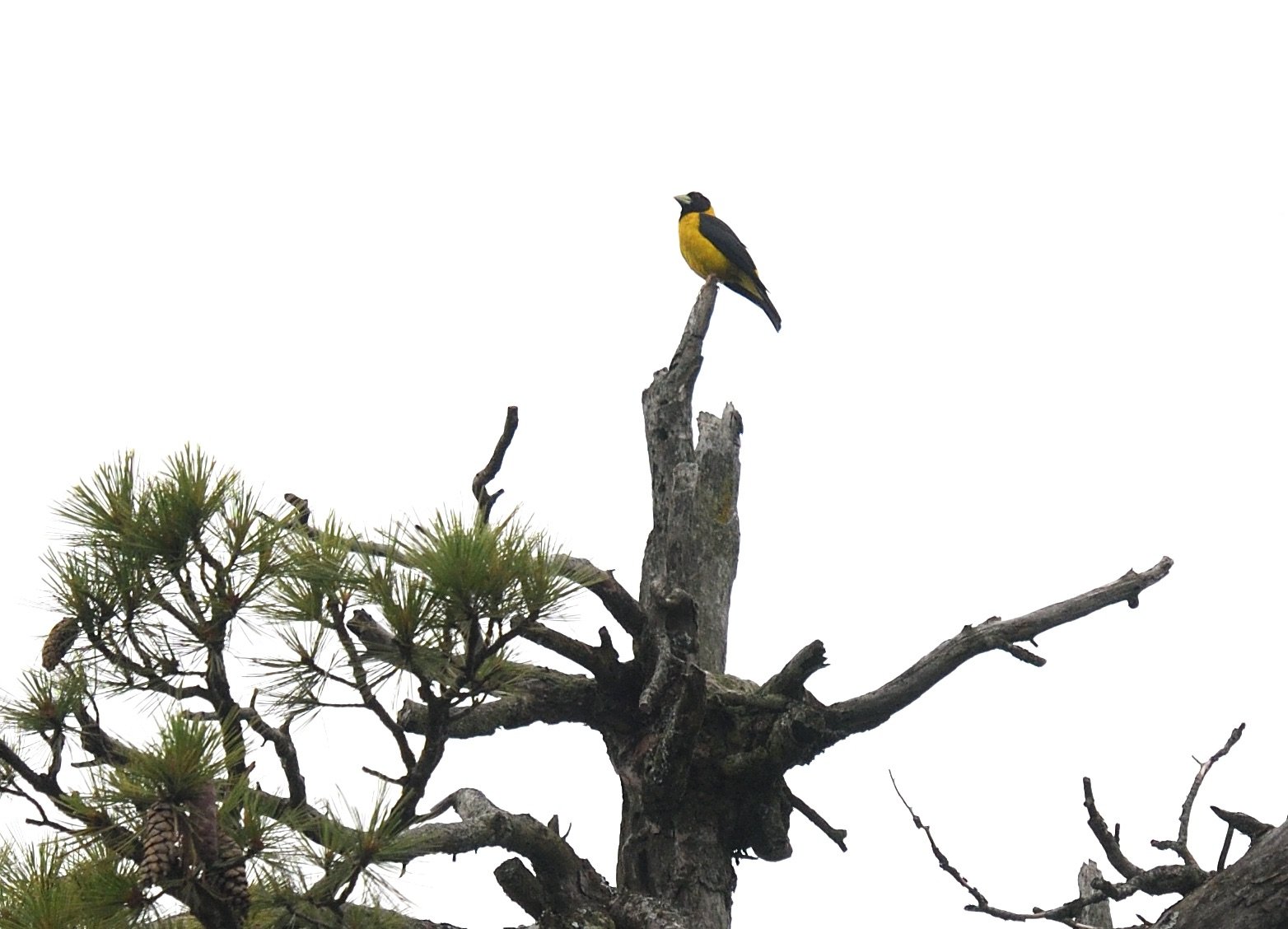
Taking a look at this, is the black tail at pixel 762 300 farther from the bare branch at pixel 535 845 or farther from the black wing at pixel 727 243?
the bare branch at pixel 535 845

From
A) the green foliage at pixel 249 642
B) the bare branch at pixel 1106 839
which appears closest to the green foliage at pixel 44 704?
the green foliage at pixel 249 642

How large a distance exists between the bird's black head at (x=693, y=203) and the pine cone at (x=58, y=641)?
6.76 m

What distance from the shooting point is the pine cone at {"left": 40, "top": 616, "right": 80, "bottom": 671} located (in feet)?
9.49

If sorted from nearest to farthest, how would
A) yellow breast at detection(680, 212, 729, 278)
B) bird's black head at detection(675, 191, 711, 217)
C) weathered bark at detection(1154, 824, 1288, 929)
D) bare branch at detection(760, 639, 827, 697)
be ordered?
weathered bark at detection(1154, 824, 1288, 929) → bare branch at detection(760, 639, 827, 697) → yellow breast at detection(680, 212, 729, 278) → bird's black head at detection(675, 191, 711, 217)

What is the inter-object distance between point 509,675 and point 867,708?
69.0 inches

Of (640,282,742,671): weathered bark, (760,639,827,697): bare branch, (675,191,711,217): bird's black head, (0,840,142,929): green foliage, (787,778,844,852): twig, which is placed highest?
(675,191,711,217): bird's black head

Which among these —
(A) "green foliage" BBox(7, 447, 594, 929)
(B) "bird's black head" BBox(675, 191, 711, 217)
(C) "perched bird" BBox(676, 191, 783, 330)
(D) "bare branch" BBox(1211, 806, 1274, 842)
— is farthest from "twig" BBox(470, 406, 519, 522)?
(B) "bird's black head" BBox(675, 191, 711, 217)

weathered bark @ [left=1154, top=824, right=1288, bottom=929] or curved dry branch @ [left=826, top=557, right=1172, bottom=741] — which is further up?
curved dry branch @ [left=826, top=557, right=1172, bottom=741]

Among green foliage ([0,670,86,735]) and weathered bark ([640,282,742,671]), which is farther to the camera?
weathered bark ([640,282,742,671])

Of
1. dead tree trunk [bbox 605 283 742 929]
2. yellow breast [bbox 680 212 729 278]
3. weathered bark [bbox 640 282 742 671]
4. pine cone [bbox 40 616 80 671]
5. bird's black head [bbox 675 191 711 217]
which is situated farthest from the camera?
bird's black head [bbox 675 191 711 217]

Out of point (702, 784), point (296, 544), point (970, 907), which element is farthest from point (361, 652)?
point (702, 784)

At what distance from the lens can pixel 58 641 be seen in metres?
2.90

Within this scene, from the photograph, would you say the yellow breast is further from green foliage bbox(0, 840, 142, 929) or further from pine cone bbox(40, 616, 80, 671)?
green foliage bbox(0, 840, 142, 929)

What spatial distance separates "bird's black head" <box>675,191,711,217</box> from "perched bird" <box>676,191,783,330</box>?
0.71 meters
